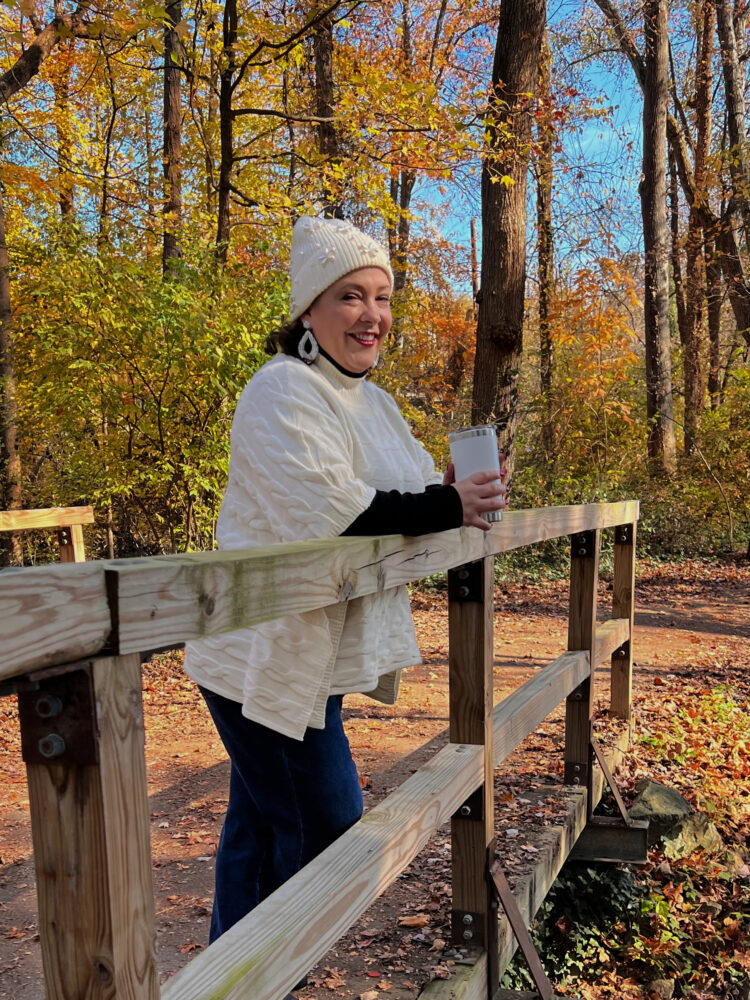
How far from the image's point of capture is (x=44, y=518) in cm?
732

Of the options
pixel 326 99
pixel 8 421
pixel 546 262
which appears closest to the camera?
pixel 8 421

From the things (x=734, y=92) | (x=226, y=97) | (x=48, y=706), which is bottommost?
(x=48, y=706)

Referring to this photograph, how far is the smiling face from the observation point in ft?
7.39

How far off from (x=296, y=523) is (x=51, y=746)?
98cm

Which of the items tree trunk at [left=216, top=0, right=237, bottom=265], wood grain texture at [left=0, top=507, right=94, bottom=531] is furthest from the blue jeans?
tree trunk at [left=216, top=0, right=237, bottom=265]

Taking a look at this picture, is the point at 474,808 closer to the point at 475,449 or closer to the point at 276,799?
the point at 276,799

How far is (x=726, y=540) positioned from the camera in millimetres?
13812

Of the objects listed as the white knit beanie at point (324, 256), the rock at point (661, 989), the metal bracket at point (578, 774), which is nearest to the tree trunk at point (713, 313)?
the metal bracket at point (578, 774)

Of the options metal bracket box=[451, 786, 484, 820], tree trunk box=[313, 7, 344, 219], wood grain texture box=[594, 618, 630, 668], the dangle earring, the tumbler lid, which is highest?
tree trunk box=[313, 7, 344, 219]

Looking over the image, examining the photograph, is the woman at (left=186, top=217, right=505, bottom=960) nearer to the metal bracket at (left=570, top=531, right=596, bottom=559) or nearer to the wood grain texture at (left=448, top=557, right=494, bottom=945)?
the wood grain texture at (left=448, top=557, right=494, bottom=945)

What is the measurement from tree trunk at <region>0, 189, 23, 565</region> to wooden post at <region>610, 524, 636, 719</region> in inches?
272

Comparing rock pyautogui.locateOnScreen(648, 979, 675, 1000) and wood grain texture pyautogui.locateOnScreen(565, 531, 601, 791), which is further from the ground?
wood grain texture pyautogui.locateOnScreen(565, 531, 601, 791)

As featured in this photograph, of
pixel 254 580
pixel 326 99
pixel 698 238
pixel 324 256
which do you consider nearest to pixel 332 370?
pixel 324 256

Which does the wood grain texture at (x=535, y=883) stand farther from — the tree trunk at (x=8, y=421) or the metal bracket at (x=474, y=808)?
the tree trunk at (x=8, y=421)
